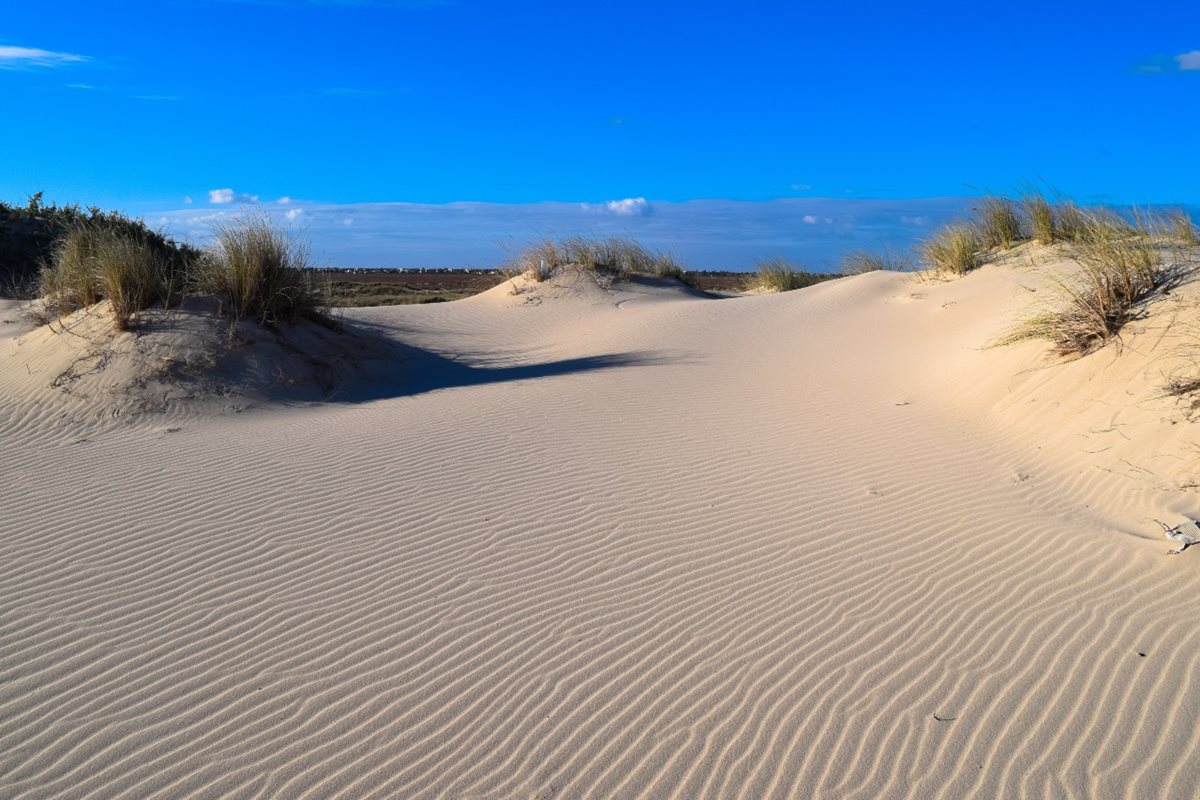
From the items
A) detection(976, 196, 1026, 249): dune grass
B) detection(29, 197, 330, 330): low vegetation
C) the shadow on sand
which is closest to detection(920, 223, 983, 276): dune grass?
detection(976, 196, 1026, 249): dune grass

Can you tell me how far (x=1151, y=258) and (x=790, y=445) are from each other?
4.12 m

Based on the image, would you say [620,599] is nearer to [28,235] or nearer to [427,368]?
[427,368]

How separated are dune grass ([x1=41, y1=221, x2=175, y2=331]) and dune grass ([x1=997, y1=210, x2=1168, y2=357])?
10.1m

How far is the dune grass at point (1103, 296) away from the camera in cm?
826

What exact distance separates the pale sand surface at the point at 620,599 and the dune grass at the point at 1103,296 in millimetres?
364

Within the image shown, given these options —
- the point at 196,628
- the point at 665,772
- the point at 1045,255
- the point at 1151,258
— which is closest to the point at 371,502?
the point at 196,628

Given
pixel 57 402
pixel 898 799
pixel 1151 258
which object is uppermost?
pixel 1151 258

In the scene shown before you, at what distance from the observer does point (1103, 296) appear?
848cm

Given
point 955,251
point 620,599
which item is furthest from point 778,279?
point 620,599

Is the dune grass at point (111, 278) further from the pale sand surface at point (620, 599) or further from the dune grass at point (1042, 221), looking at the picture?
the dune grass at point (1042, 221)

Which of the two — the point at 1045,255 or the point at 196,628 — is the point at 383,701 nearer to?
the point at 196,628

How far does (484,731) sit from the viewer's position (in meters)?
3.59

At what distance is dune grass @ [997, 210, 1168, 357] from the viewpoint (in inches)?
325

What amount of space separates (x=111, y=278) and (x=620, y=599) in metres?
9.01
